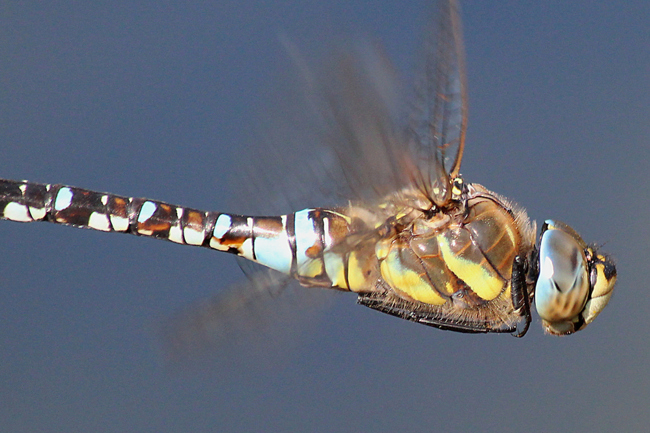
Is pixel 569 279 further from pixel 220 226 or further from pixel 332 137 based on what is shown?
pixel 220 226

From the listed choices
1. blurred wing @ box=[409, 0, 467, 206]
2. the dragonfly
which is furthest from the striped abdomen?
blurred wing @ box=[409, 0, 467, 206]

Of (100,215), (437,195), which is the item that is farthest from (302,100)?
(100,215)

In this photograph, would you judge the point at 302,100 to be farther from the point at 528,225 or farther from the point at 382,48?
the point at 528,225

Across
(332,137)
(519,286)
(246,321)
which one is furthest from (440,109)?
(246,321)

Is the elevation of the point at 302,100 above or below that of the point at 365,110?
above

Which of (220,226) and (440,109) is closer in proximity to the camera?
(440,109)

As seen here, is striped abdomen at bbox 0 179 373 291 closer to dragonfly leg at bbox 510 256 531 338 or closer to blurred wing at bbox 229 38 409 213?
blurred wing at bbox 229 38 409 213

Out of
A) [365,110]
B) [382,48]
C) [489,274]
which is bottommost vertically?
[489,274]

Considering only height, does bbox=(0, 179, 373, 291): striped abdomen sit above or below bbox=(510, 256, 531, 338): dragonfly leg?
above
